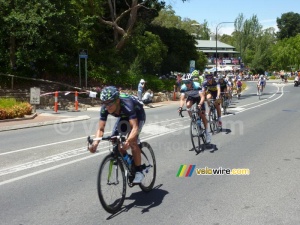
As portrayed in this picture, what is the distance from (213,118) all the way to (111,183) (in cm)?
757

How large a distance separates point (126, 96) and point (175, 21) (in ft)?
285

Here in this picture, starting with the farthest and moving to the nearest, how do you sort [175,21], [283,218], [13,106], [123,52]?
[175,21], [123,52], [13,106], [283,218]

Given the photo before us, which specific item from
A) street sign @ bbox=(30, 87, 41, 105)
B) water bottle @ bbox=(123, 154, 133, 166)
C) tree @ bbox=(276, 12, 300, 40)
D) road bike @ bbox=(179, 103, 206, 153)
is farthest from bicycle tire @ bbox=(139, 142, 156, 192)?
tree @ bbox=(276, 12, 300, 40)

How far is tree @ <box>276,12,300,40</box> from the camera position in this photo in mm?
148875

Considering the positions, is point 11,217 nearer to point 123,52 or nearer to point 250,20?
point 123,52

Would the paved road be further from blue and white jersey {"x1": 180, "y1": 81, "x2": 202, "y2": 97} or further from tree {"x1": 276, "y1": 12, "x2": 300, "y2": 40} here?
tree {"x1": 276, "y1": 12, "x2": 300, "y2": 40}

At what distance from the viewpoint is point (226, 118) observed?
1666 cm

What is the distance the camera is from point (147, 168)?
6.09 meters

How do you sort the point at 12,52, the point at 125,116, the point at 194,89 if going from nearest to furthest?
the point at 125,116 < the point at 194,89 < the point at 12,52

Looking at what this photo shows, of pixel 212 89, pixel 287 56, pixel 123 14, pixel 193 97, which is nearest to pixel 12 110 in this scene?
pixel 212 89

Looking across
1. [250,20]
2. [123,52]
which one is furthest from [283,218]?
[250,20]

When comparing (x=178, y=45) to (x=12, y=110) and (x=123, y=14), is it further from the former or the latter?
(x=12, y=110)

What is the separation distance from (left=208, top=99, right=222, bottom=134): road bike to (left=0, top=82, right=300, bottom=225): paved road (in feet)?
2.47

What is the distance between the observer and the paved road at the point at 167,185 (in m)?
5.10
